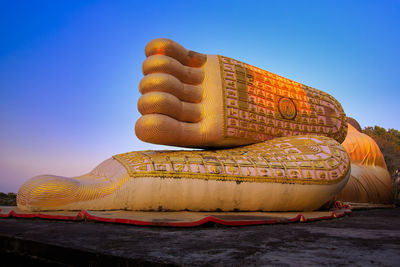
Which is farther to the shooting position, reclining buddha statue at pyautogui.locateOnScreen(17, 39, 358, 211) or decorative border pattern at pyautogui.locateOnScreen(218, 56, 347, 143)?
decorative border pattern at pyautogui.locateOnScreen(218, 56, 347, 143)

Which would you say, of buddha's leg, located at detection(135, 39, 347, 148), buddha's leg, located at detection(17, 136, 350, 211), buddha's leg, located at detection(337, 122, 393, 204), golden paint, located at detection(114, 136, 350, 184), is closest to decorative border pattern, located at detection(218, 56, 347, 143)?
buddha's leg, located at detection(135, 39, 347, 148)

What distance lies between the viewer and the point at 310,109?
4492mm

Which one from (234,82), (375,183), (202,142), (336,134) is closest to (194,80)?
(234,82)

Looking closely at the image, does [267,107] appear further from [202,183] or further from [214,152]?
[202,183]

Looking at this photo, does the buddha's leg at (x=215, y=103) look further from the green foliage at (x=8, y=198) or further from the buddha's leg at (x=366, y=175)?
the green foliage at (x=8, y=198)

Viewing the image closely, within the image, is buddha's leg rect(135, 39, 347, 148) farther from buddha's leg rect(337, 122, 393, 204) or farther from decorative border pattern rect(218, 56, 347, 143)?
buddha's leg rect(337, 122, 393, 204)

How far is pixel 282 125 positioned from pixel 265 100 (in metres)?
0.46

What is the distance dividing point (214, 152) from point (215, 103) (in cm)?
68

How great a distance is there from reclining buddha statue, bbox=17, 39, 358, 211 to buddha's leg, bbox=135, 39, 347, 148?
14mm

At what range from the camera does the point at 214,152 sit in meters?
3.48

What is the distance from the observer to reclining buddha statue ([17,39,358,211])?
264 cm

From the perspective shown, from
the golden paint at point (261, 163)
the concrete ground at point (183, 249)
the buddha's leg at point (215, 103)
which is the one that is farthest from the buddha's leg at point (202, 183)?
the concrete ground at point (183, 249)

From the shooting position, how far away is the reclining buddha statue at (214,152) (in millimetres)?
2639

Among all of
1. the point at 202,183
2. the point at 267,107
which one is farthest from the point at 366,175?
the point at 202,183
